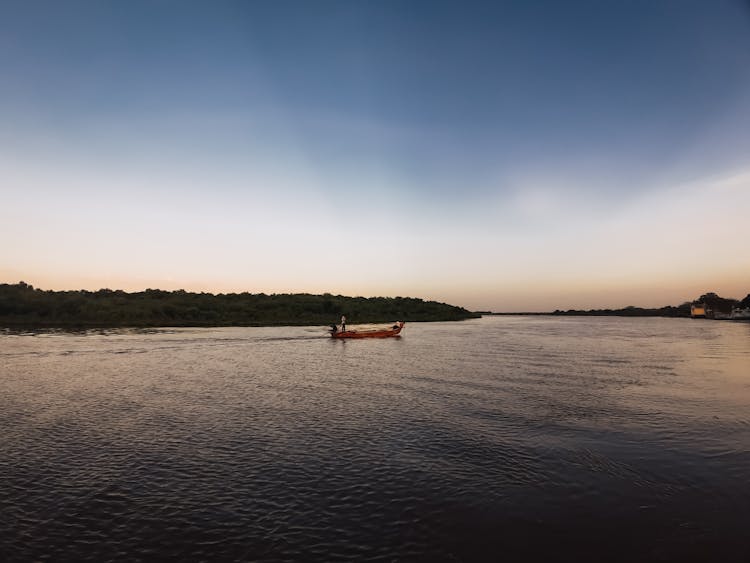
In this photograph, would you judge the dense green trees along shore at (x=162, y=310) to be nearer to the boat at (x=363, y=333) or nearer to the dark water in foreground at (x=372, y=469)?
the boat at (x=363, y=333)

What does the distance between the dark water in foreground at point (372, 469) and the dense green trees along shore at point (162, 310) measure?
261 ft

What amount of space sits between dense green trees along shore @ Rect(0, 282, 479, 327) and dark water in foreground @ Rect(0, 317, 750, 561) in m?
79.5

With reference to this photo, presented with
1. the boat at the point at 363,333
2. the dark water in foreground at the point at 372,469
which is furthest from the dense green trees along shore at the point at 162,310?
the dark water in foreground at the point at 372,469

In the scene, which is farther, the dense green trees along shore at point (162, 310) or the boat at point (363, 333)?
the dense green trees along shore at point (162, 310)

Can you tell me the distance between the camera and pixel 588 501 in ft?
40.0

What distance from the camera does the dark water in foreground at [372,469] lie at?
392 inches

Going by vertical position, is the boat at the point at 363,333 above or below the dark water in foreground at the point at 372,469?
above

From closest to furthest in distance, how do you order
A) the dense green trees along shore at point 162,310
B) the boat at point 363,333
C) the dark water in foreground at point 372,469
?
the dark water in foreground at point 372,469
the boat at point 363,333
the dense green trees along shore at point 162,310

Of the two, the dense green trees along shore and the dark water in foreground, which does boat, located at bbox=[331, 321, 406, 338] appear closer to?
the dark water in foreground

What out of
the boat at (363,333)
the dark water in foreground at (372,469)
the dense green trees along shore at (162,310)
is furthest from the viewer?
the dense green trees along shore at (162,310)

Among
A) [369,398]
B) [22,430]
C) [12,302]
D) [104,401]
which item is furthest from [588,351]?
[12,302]

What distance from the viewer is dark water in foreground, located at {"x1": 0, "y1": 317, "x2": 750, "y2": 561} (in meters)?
9.97

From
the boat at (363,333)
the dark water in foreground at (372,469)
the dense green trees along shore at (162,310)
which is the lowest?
the dark water in foreground at (372,469)

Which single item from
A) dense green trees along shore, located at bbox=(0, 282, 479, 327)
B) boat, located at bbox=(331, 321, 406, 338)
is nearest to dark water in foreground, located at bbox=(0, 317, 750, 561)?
boat, located at bbox=(331, 321, 406, 338)
